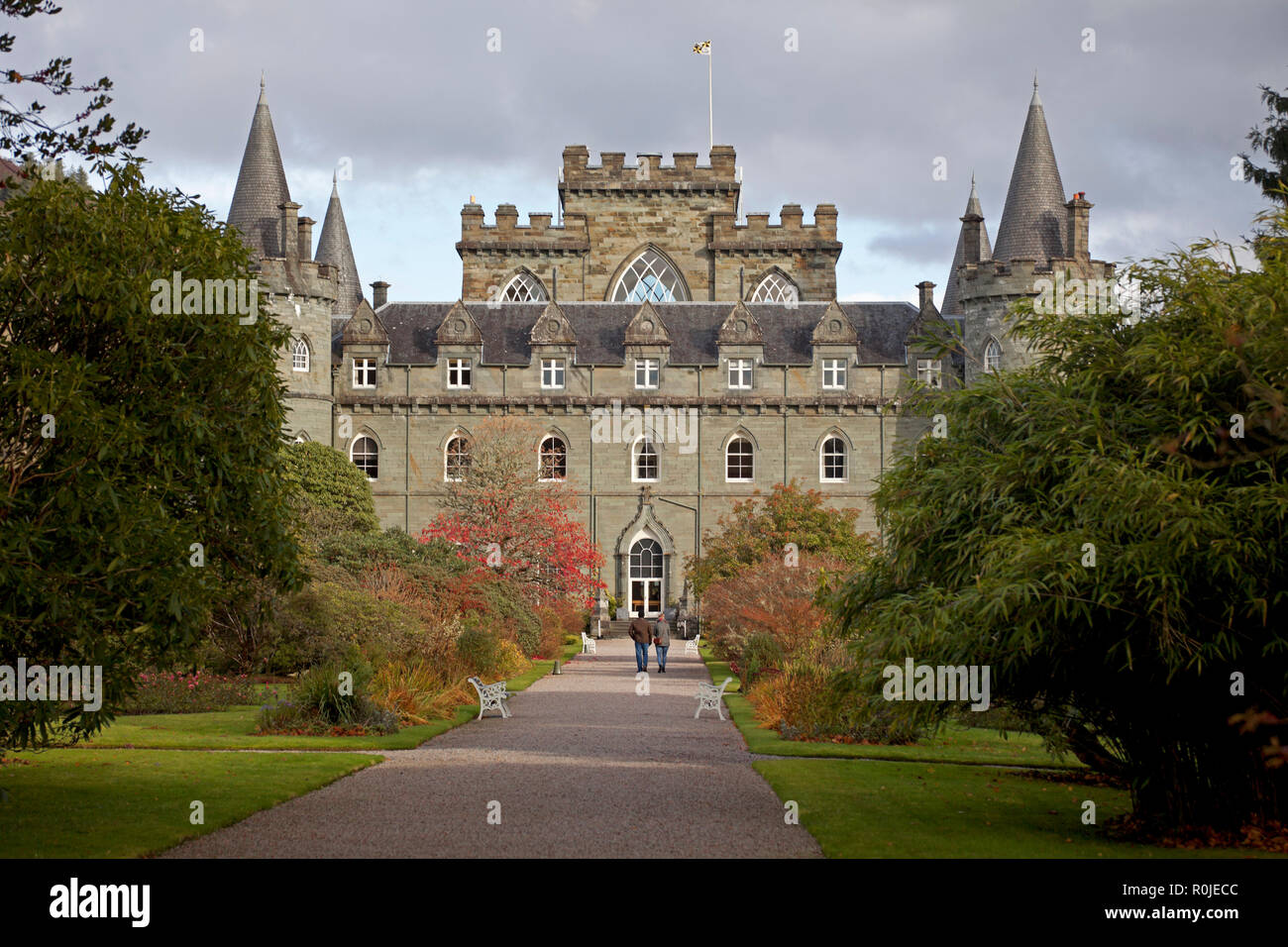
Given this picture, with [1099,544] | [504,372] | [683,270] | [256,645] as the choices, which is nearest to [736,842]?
[1099,544]

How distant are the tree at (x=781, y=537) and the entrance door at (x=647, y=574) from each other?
10659 millimetres

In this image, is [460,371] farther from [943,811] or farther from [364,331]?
[943,811]

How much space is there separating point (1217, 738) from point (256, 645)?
65.1ft

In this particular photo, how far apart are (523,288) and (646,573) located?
46.3 feet

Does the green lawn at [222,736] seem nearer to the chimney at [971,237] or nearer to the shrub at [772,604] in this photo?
the shrub at [772,604]

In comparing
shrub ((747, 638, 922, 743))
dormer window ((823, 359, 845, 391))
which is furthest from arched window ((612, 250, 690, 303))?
shrub ((747, 638, 922, 743))

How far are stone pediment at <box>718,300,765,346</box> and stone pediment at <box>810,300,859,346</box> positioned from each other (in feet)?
7.13

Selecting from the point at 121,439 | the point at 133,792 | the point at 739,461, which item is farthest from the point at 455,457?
the point at 121,439

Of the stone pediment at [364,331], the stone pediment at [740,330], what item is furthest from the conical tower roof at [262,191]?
the stone pediment at [740,330]

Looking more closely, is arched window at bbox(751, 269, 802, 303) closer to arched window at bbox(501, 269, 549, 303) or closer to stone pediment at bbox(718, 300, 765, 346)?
stone pediment at bbox(718, 300, 765, 346)

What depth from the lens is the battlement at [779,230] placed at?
56.0 meters

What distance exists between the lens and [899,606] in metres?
11.4

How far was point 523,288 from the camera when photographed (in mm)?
56406
